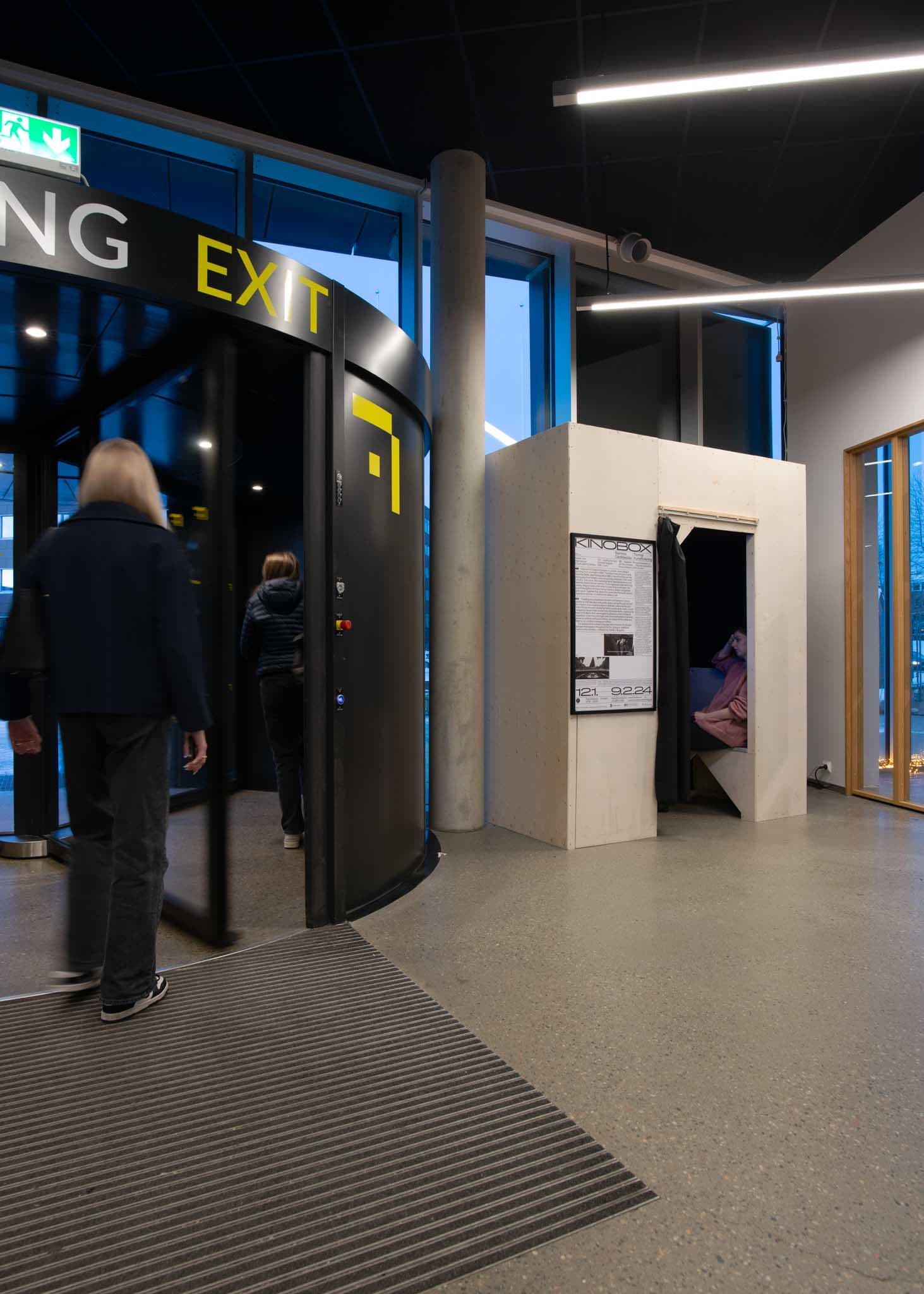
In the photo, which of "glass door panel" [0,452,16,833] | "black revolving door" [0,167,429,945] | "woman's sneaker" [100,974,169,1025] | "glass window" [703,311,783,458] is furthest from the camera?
"glass window" [703,311,783,458]

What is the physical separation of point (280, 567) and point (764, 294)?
3601 millimetres

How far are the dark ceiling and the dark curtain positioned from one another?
7.80 ft

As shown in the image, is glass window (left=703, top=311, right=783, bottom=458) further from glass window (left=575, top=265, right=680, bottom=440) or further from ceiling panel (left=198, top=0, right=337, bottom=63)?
ceiling panel (left=198, top=0, right=337, bottom=63)

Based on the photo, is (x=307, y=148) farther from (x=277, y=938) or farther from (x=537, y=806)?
(x=277, y=938)

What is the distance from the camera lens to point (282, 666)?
3.99 m

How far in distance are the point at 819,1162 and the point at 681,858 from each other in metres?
2.43

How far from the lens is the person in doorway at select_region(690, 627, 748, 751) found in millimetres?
4867

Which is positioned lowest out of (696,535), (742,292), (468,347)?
(696,535)

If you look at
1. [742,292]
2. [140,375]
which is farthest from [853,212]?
[140,375]

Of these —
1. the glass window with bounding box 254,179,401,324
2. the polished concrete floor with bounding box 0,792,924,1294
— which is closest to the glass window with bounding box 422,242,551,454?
the glass window with bounding box 254,179,401,324

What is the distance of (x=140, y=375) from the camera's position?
329 centimetres

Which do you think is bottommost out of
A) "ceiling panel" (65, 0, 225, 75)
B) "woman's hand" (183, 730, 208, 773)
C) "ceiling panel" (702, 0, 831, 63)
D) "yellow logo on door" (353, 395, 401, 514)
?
"woman's hand" (183, 730, 208, 773)

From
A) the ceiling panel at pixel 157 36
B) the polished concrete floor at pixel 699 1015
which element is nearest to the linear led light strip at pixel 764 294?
the ceiling panel at pixel 157 36

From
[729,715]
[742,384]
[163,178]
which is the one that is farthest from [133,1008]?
[742,384]
